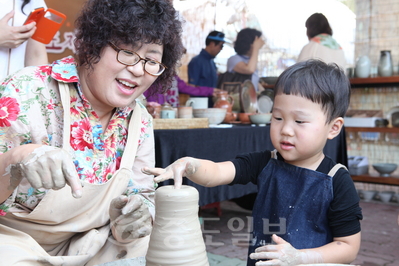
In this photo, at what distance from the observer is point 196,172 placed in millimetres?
1292

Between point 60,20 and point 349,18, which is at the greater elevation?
point 349,18

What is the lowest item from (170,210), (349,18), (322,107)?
(170,210)

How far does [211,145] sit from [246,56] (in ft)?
9.60

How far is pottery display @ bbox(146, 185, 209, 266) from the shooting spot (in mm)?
1038

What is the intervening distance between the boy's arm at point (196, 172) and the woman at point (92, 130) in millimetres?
274

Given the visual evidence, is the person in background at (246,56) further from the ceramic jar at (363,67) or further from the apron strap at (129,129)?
the apron strap at (129,129)

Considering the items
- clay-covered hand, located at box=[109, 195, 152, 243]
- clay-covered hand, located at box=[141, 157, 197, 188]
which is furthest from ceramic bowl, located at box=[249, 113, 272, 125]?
clay-covered hand, located at box=[141, 157, 197, 188]

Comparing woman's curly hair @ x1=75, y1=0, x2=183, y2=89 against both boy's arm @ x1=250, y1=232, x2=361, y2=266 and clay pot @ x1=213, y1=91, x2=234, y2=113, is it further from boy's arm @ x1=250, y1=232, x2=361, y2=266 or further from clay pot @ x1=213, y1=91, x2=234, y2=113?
clay pot @ x1=213, y1=91, x2=234, y2=113

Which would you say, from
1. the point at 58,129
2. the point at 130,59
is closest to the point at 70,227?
the point at 58,129

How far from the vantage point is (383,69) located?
573cm

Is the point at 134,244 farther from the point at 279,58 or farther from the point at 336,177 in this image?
the point at 279,58

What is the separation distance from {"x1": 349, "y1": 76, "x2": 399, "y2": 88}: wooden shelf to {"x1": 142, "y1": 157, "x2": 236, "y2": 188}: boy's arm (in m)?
4.96

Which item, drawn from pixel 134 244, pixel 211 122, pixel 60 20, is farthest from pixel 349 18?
pixel 134 244

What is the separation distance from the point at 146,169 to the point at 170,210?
6.1 inches
